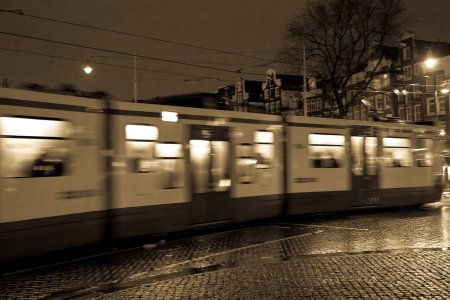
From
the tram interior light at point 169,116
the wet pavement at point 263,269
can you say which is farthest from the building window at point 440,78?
the tram interior light at point 169,116

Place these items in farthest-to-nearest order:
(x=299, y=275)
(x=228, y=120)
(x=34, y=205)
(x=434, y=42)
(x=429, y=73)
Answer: (x=434, y=42)
(x=429, y=73)
(x=228, y=120)
(x=34, y=205)
(x=299, y=275)

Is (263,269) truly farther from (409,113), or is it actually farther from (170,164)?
(409,113)

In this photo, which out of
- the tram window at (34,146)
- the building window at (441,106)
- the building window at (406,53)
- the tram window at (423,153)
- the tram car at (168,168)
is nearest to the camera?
the tram window at (34,146)

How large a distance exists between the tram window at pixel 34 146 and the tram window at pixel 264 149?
541 cm

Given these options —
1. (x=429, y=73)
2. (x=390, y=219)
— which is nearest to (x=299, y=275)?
(x=390, y=219)

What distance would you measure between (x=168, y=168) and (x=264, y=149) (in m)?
3.27

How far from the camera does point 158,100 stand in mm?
12953

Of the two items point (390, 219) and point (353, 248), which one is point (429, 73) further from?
point (353, 248)

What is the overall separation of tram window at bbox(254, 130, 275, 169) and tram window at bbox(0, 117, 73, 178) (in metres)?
5.41

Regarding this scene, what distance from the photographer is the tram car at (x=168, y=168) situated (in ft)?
28.6

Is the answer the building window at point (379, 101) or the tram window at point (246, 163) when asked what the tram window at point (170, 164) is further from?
the building window at point (379, 101)

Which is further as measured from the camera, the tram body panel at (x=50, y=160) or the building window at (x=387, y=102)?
the building window at (x=387, y=102)

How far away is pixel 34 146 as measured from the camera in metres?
8.79

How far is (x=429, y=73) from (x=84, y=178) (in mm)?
43525
